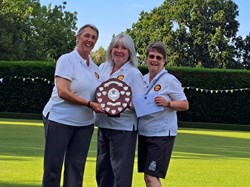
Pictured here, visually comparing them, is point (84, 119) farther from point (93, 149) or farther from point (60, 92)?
point (93, 149)

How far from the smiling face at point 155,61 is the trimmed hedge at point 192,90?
71.9ft

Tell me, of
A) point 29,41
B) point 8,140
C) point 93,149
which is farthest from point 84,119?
point 29,41

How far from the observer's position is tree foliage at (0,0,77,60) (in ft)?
129

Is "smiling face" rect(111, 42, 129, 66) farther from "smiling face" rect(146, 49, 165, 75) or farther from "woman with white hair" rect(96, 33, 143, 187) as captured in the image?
"smiling face" rect(146, 49, 165, 75)

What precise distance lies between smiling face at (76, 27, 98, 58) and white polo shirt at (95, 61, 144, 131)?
33cm

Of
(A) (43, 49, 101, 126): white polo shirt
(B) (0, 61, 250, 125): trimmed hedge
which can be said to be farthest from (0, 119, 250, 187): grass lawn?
(B) (0, 61, 250, 125): trimmed hedge

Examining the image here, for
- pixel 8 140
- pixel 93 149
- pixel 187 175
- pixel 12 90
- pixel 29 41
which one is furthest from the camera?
pixel 29 41

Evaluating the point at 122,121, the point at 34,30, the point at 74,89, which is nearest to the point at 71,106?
the point at 74,89

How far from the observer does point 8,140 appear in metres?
13.3

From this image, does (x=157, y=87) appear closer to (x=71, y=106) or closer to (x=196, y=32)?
(x=71, y=106)

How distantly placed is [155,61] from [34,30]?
42.6m

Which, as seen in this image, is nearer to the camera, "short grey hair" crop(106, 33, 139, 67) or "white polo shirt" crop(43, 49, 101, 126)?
"white polo shirt" crop(43, 49, 101, 126)

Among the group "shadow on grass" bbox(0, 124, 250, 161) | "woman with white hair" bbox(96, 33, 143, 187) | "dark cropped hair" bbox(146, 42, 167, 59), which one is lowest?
"shadow on grass" bbox(0, 124, 250, 161)

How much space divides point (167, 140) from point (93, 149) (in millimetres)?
6908
